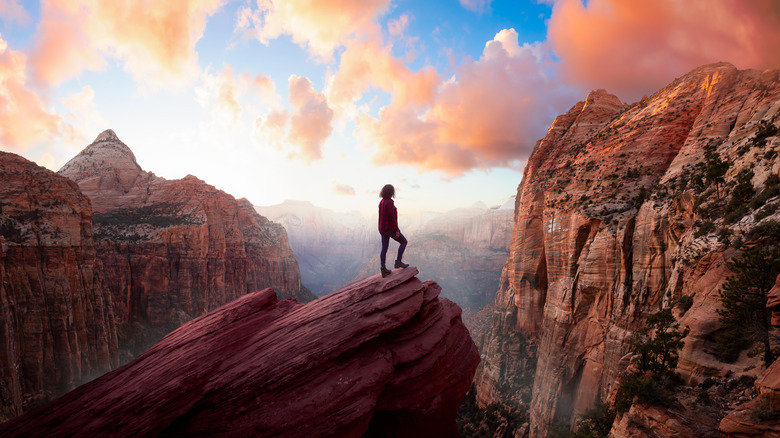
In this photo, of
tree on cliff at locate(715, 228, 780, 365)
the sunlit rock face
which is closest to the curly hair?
tree on cliff at locate(715, 228, 780, 365)

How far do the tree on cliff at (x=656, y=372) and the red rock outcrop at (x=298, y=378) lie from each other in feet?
24.9

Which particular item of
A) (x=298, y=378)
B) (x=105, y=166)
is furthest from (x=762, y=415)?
(x=105, y=166)

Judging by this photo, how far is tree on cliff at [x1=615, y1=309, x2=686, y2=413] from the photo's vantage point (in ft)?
38.1

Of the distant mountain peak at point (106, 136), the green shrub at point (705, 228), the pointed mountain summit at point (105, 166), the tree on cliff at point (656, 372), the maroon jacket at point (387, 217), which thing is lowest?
the tree on cliff at point (656, 372)

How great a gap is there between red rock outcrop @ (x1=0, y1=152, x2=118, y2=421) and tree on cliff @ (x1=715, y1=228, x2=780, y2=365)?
152 feet

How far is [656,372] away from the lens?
42.9 ft

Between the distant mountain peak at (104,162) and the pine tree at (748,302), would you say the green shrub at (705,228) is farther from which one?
the distant mountain peak at (104,162)

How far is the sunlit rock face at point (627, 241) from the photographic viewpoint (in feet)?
53.5

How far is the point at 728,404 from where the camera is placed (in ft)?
32.3

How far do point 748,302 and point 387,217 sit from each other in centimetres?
1501

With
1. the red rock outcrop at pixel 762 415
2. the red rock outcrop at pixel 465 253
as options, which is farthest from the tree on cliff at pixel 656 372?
the red rock outcrop at pixel 465 253

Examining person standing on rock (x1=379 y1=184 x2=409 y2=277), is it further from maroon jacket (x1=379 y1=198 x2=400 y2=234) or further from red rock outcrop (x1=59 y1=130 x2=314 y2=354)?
red rock outcrop (x1=59 y1=130 x2=314 y2=354)

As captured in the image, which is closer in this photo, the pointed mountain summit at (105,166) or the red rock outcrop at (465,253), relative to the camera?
the pointed mountain summit at (105,166)

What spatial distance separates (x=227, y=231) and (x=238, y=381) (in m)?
80.6
